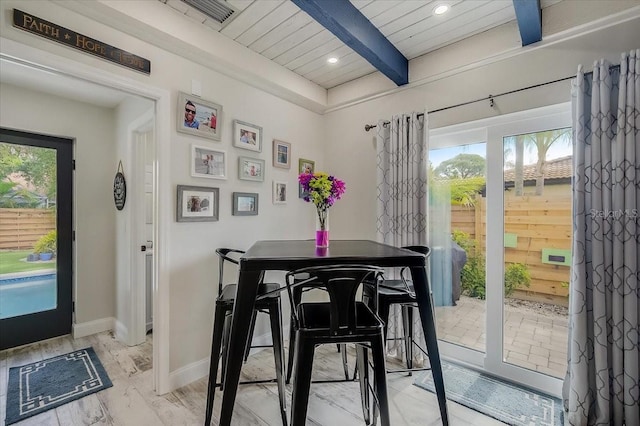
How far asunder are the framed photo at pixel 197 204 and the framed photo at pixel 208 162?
0.12m

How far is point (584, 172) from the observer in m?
1.83

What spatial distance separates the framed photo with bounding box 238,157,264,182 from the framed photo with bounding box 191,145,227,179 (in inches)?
6.4

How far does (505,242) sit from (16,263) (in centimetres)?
448

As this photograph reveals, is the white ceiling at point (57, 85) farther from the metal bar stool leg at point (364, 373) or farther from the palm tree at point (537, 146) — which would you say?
the palm tree at point (537, 146)

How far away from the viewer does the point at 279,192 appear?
3.00 metres

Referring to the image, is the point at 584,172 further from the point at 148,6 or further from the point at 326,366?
the point at 148,6

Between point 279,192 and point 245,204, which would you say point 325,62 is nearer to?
point 279,192

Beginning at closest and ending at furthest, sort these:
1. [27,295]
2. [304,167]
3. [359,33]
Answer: [359,33] < [27,295] < [304,167]

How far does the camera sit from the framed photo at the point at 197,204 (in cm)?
220

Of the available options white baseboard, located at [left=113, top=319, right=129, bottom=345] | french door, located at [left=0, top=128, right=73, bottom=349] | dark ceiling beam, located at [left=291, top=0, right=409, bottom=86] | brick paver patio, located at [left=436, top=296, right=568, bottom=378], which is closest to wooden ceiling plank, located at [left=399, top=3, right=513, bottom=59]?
dark ceiling beam, located at [left=291, top=0, right=409, bottom=86]

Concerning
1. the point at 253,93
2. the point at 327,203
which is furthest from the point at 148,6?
the point at 327,203

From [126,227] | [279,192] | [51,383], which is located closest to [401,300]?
[279,192]

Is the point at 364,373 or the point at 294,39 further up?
the point at 294,39

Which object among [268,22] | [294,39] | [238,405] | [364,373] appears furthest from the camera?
[294,39]
